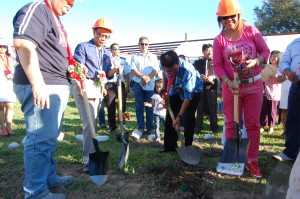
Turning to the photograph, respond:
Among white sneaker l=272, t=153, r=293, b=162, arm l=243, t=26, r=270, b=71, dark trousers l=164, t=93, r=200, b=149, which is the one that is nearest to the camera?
arm l=243, t=26, r=270, b=71

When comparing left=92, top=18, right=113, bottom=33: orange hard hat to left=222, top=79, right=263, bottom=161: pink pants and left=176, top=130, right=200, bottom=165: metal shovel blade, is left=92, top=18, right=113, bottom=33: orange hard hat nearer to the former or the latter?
left=222, top=79, right=263, bottom=161: pink pants

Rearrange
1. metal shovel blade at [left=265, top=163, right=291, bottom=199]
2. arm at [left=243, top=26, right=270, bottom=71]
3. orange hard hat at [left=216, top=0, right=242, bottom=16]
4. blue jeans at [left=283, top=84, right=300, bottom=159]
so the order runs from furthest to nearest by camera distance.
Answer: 1. blue jeans at [left=283, top=84, right=300, bottom=159]
2. arm at [left=243, top=26, right=270, bottom=71]
3. orange hard hat at [left=216, top=0, right=242, bottom=16]
4. metal shovel blade at [left=265, top=163, right=291, bottom=199]

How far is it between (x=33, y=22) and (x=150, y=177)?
220 cm

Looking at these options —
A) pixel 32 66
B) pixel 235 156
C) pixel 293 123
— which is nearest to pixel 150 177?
pixel 235 156

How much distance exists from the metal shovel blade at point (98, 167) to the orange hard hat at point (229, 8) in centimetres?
215

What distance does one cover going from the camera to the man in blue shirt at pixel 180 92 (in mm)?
3438

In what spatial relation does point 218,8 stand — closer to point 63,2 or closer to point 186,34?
point 63,2

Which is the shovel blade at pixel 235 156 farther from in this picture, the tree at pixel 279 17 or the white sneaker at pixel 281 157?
the tree at pixel 279 17

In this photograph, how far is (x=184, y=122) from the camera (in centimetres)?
392

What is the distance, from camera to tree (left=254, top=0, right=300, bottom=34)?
28469 millimetres

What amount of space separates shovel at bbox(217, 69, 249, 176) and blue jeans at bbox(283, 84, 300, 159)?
4.12 feet

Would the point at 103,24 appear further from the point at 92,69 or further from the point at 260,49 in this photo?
the point at 260,49

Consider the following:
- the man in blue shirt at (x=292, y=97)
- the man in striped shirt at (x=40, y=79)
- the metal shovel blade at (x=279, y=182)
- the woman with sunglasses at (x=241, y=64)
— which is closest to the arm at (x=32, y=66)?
the man in striped shirt at (x=40, y=79)

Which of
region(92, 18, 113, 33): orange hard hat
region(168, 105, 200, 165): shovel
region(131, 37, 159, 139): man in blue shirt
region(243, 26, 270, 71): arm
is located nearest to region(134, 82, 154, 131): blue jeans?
region(131, 37, 159, 139): man in blue shirt
